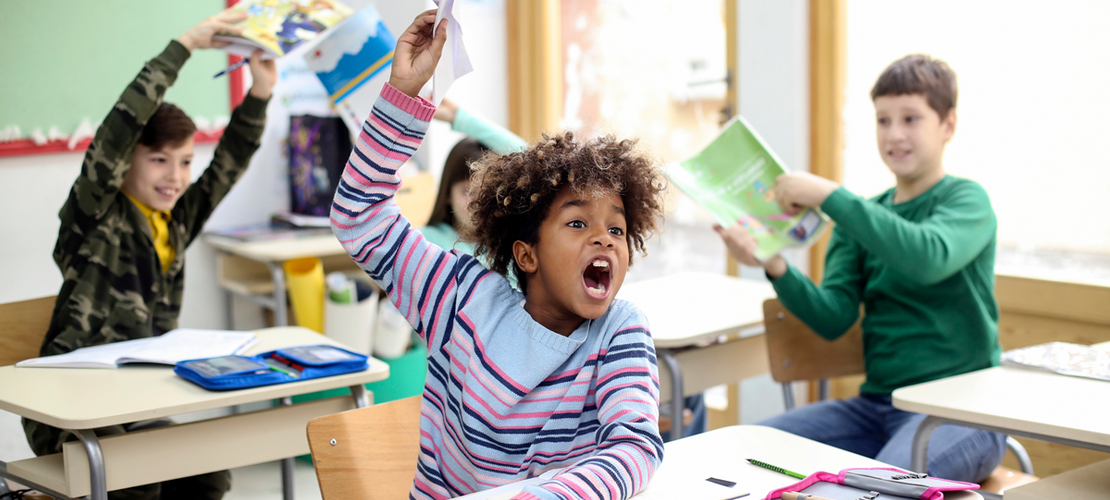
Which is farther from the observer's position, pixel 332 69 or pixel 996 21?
pixel 996 21

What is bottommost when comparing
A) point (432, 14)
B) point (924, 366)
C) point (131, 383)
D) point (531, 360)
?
point (924, 366)

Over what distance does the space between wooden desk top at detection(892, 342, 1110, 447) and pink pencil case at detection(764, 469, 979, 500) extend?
0.43 metres

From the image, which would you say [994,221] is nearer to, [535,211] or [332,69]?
[535,211]

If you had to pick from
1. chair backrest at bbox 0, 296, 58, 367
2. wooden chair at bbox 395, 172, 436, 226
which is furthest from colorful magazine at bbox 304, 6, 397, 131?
wooden chair at bbox 395, 172, 436, 226

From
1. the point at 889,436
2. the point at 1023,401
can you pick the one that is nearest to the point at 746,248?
the point at 889,436

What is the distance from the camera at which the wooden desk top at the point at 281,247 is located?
124 inches

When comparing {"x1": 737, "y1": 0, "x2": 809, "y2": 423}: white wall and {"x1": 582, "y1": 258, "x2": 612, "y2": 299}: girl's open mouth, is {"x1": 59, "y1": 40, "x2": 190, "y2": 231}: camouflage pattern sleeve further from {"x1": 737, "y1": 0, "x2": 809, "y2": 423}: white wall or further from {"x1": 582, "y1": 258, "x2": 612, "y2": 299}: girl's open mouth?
{"x1": 737, "y1": 0, "x2": 809, "y2": 423}: white wall

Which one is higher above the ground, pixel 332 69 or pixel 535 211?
pixel 332 69

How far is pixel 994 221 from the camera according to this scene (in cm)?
204

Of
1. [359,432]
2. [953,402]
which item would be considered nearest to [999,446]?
[953,402]

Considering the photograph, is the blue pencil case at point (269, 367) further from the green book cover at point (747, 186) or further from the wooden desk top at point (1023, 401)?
the wooden desk top at point (1023, 401)


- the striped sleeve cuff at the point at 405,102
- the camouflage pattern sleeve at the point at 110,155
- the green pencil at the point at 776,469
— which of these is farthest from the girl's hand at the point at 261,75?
the green pencil at the point at 776,469

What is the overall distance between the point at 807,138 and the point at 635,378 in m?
2.08

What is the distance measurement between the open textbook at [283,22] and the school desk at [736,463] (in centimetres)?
135
